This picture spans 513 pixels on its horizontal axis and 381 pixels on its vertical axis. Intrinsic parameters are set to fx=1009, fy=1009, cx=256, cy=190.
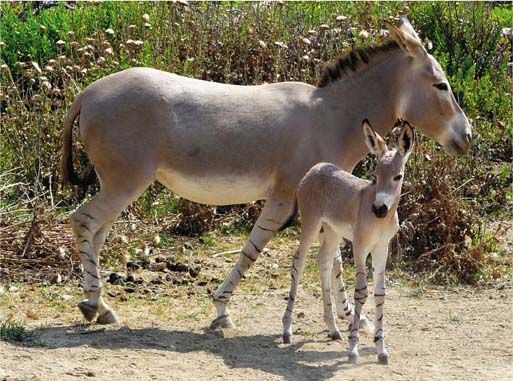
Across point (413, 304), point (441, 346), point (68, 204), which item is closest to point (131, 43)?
point (68, 204)

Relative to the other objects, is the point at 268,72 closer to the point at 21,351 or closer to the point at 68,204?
the point at 68,204

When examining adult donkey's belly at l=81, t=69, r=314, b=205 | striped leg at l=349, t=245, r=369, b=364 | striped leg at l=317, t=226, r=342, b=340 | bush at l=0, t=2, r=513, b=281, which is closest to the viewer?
striped leg at l=349, t=245, r=369, b=364

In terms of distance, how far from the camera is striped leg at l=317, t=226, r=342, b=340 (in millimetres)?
7406

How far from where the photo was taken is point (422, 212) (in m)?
9.43

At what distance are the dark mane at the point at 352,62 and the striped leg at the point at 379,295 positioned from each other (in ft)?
6.05

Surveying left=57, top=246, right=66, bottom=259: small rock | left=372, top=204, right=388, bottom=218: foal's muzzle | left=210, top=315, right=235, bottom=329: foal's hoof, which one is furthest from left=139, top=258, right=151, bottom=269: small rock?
left=372, top=204, right=388, bottom=218: foal's muzzle

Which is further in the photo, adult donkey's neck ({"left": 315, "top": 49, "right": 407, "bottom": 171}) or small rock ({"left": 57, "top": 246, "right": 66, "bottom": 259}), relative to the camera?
small rock ({"left": 57, "top": 246, "right": 66, "bottom": 259})

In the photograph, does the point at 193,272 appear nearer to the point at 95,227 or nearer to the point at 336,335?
the point at 95,227

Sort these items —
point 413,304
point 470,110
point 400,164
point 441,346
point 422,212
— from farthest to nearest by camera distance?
1. point 470,110
2. point 422,212
3. point 413,304
4. point 441,346
5. point 400,164

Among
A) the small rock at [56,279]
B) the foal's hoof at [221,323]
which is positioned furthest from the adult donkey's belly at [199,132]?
the small rock at [56,279]

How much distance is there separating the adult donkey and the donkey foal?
457 mm

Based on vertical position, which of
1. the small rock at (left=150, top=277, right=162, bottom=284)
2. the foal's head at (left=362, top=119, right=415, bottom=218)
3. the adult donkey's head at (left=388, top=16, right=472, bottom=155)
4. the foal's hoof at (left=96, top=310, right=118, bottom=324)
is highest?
the adult donkey's head at (left=388, top=16, right=472, bottom=155)

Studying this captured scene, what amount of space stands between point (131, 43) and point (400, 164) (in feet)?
15.8

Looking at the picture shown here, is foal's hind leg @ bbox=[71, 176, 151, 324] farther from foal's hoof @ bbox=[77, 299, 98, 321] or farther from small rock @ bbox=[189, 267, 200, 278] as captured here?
small rock @ bbox=[189, 267, 200, 278]
